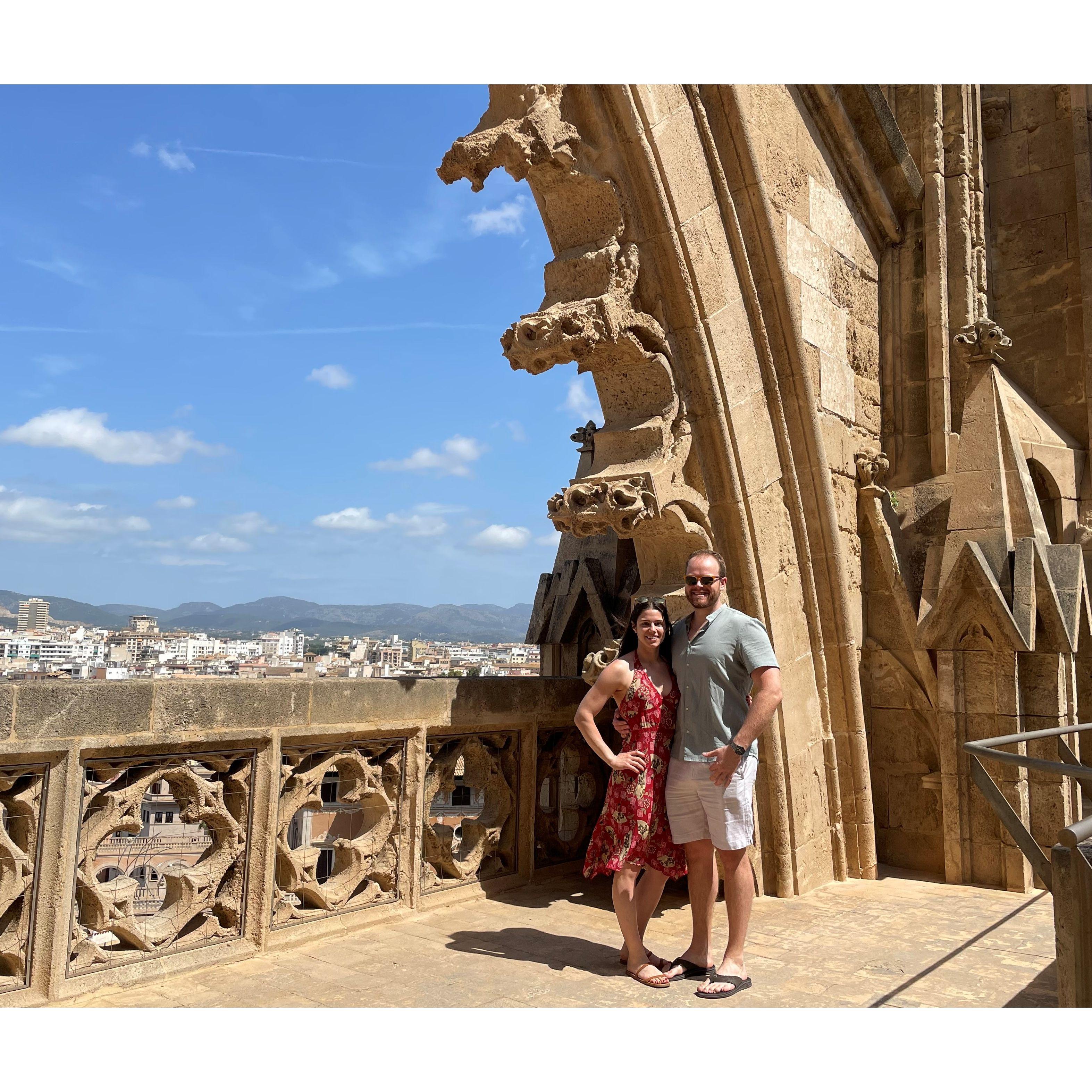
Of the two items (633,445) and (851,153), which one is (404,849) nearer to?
(633,445)

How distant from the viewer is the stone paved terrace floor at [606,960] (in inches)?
116

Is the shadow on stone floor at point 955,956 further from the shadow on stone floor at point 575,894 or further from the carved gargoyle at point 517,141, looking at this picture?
the carved gargoyle at point 517,141

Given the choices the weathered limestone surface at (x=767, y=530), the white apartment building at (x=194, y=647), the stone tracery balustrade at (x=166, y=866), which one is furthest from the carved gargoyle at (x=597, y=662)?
the white apartment building at (x=194, y=647)

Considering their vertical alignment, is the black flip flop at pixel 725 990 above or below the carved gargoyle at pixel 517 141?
below

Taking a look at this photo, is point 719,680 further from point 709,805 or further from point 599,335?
point 599,335

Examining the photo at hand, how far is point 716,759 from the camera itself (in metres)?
2.99

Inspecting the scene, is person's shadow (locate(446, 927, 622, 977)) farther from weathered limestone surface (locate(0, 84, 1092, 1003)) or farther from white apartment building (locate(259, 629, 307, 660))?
white apartment building (locate(259, 629, 307, 660))

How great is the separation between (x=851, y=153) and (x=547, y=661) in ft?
13.9

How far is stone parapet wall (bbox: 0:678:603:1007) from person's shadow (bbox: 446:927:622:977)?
1.49 feet

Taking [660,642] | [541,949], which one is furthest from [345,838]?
[660,642]

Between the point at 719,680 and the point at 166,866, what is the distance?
2.00 metres

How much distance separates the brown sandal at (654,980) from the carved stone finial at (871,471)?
10.9 ft

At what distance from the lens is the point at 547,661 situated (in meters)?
7.62

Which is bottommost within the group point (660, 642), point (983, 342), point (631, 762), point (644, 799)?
point (644, 799)
